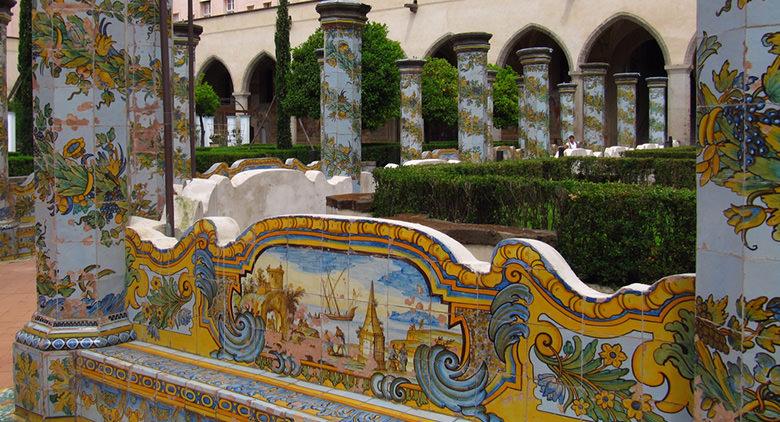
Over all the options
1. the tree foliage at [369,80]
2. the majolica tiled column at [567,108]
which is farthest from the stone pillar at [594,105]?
the tree foliage at [369,80]

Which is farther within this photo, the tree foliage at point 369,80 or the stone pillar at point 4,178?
the tree foliage at point 369,80

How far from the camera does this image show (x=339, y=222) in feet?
11.0

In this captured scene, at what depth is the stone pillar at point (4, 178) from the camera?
10.5 metres

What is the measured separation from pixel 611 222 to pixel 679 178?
551 cm

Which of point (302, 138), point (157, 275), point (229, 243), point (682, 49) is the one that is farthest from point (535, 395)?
point (302, 138)

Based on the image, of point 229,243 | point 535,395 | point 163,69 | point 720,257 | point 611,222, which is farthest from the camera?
point 611,222

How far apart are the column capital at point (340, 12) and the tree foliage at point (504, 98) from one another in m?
19.6

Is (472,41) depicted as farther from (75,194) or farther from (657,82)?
(657,82)

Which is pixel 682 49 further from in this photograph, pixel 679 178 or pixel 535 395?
pixel 535 395

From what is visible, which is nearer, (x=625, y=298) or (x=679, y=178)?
(x=625, y=298)

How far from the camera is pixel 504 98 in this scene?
1223 inches

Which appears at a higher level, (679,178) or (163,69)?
(163,69)

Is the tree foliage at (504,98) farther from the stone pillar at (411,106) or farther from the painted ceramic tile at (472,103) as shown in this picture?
the painted ceramic tile at (472,103)

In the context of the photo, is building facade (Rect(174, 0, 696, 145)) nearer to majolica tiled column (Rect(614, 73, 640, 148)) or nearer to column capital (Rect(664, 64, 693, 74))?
column capital (Rect(664, 64, 693, 74))
